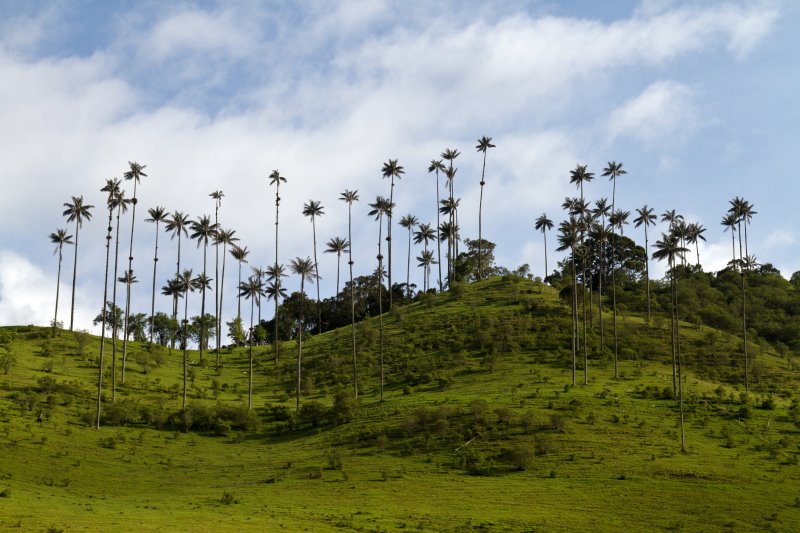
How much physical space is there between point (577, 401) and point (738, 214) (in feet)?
182

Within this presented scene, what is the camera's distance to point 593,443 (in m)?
74.5

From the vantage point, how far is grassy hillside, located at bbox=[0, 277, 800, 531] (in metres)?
55.7

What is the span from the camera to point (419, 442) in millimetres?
78750

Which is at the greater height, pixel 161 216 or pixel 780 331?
pixel 161 216

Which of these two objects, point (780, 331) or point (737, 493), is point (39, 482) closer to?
point (737, 493)

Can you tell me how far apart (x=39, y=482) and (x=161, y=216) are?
229 ft

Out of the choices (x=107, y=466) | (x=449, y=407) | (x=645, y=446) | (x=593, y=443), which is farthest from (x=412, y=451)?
(x=107, y=466)

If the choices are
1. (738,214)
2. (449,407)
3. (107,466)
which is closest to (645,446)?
(449,407)

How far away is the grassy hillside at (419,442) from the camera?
55.7 metres

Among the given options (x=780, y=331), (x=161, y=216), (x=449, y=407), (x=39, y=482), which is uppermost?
(x=161, y=216)

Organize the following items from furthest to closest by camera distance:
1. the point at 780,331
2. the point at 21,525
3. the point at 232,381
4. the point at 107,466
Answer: the point at 780,331
the point at 232,381
the point at 107,466
the point at 21,525

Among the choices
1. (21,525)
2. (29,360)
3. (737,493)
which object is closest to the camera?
(21,525)

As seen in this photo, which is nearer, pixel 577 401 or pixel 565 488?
pixel 565 488

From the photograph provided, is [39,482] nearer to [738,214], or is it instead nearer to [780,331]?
[738,214]
